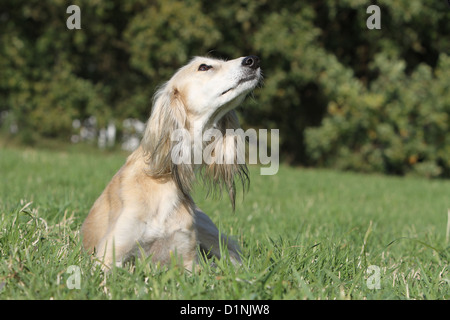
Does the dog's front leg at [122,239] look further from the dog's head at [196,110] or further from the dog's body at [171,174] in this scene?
the dog's head at [196,110]

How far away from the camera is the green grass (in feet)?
8.12

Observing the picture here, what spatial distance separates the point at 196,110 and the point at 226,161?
41 cm

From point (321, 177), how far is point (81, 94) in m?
8.44

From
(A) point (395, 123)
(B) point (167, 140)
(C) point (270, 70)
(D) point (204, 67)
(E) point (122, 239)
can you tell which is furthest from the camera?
Result: (C) point (270, 70)

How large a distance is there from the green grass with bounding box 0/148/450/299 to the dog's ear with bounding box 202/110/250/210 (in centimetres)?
34

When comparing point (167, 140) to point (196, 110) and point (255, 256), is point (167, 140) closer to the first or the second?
point (196, 110)

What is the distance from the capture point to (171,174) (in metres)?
3.39

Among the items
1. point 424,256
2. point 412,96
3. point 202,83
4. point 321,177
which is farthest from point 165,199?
point 412,96

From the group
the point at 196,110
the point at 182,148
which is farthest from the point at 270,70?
the point at 182,148

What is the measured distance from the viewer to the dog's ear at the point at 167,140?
3.35 metres

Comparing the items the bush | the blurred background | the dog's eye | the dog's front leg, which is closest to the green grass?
the dog's front leg
